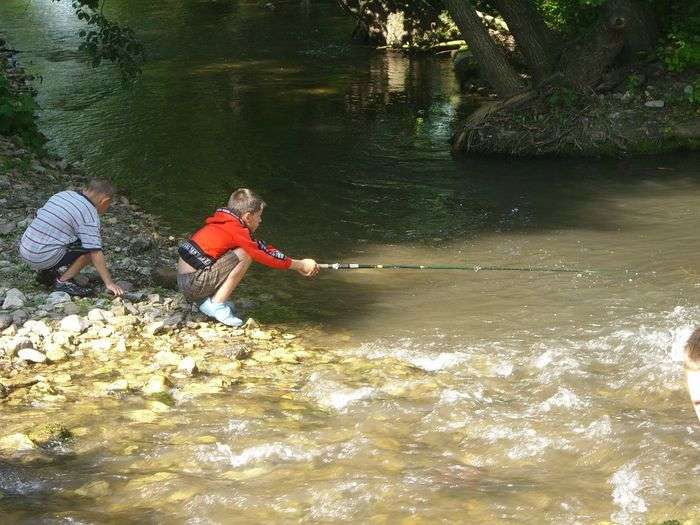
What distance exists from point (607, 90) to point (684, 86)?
1.08 metres

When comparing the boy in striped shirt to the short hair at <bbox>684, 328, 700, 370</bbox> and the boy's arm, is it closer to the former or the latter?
the boy's arm

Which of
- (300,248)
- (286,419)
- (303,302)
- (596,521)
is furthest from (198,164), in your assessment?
(596,521)

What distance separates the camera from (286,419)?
238 inches

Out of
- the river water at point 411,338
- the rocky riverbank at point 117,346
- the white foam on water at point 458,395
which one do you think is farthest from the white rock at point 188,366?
the white foam on water at point 458,395

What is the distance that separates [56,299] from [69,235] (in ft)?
1.74

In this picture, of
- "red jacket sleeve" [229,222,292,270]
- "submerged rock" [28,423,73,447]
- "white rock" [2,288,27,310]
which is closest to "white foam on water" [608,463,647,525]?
"submerged rock" [28,423,73,447]

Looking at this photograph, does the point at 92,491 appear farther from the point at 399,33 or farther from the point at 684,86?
the point at 399,33

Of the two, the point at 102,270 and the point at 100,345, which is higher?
the point at 102,270

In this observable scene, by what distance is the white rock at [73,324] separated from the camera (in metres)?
7.14

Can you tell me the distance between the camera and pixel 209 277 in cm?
759

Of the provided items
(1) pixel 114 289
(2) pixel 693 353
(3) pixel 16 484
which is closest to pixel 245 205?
(1) pixel 114 289

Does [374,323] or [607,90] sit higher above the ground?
[607,90]

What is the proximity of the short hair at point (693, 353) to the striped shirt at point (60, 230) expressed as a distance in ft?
16.7

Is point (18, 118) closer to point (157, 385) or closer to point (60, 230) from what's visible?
point (60, 230)
